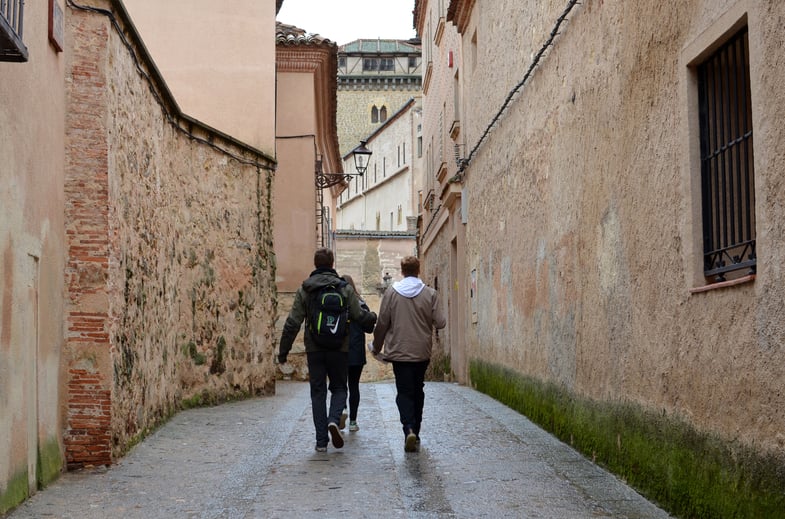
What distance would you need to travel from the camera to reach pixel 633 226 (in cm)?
718

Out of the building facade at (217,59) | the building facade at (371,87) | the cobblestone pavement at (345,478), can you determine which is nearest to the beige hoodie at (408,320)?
the cobblestone pavement at (345,478)

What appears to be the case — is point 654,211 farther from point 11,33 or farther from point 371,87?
point 371,87

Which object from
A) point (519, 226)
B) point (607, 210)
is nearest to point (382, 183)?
point (519, 226)

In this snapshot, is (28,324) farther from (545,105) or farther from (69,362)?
(545,105)

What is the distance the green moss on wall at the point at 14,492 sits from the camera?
19.6 feet

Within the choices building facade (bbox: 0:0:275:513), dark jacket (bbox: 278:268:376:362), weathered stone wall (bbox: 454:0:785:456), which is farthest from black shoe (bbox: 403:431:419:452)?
building facade (bbox: 0:0:275:513)

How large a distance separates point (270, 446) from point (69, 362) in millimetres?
2207

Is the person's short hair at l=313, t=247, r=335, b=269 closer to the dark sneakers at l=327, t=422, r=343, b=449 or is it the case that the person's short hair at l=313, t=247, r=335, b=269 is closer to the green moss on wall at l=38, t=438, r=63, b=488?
the dark sneakers at l=327, t=422, r=343, b=449

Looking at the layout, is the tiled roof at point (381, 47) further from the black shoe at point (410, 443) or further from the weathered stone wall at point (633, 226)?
the black shoe at point (410, 443)

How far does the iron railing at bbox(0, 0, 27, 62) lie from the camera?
5.21 metres

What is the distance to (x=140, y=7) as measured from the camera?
17.9 metres

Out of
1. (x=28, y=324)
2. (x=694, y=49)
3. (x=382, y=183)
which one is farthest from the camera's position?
(x=382, y=183)

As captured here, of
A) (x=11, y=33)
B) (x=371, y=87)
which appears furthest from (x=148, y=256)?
(x=371, y=87)

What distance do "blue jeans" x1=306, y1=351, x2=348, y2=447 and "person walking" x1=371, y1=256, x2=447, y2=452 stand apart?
0.42 meters
